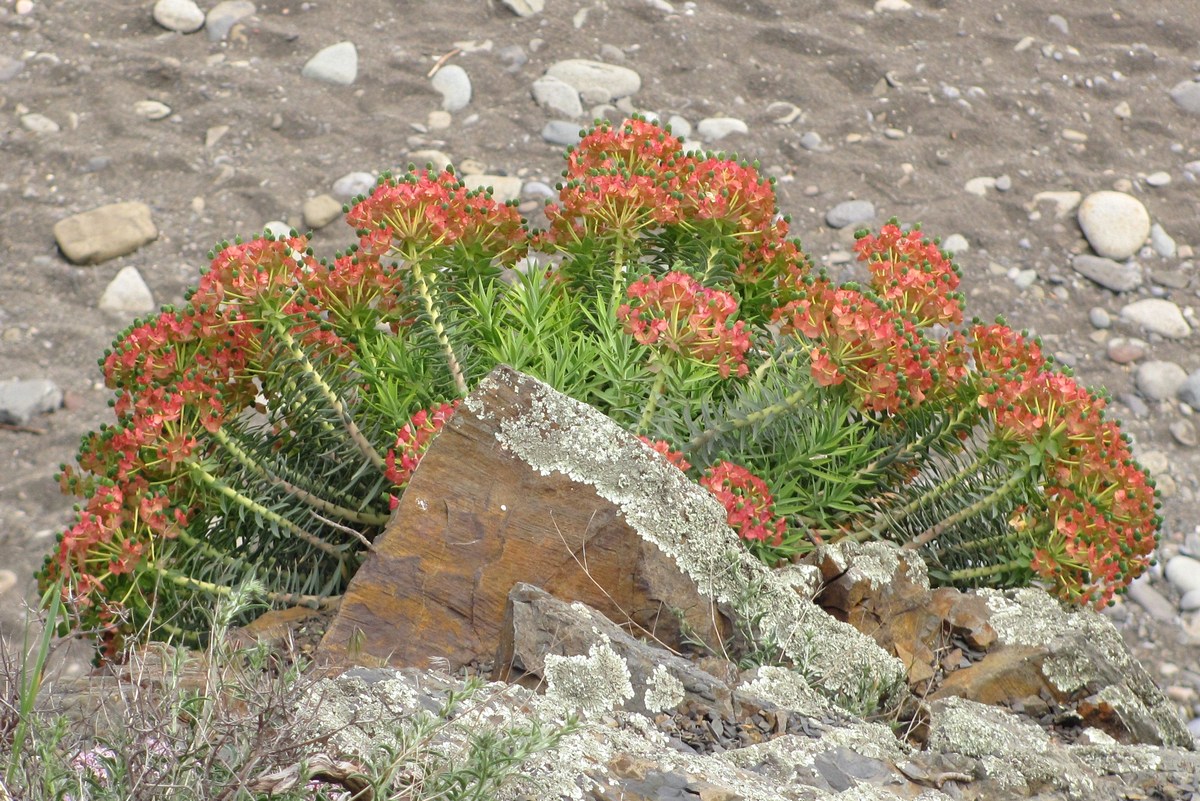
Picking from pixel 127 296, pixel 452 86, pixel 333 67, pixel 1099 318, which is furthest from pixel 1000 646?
pixel 333 67

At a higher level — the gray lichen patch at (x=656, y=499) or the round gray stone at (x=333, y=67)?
the gray lichen patch at (x=656, y=499)

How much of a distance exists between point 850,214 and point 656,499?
341 centimetres

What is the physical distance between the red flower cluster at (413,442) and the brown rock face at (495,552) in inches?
3.4

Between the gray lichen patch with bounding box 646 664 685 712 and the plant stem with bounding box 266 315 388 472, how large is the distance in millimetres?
845

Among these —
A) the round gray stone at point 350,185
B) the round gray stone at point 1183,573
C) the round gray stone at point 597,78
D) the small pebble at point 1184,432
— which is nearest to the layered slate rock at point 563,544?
the round gray stone at point 1183,573

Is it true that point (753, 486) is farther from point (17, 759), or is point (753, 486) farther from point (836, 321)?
Answer: point (17, 759)

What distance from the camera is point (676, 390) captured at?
8.20 feet

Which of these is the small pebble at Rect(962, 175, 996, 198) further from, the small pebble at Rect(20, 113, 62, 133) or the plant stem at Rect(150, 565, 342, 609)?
the small pebble at Rect(20, 113, 62, 133)

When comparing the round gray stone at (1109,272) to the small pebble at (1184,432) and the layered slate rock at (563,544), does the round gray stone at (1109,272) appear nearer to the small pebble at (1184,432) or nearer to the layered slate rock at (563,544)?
the small pebble at (1184,432)

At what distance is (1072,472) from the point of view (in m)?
2.39

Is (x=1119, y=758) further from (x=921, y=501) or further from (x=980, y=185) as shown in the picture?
(x=980, y=185)

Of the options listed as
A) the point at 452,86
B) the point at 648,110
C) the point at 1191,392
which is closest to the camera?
the point at 1191,392

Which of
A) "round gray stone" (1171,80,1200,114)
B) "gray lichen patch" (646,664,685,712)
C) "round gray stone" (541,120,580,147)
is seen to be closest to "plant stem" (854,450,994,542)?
"gray lichen patch" (646,664,685,712)

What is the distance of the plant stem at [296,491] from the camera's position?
2.44 meters
